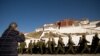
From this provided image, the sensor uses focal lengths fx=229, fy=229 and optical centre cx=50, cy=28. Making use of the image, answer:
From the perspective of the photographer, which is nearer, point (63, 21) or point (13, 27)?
point (13, 27)

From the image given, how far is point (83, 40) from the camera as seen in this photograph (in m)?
15.5

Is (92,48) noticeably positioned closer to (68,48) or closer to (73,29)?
(68,48)

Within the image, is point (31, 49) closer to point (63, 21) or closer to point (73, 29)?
point (73, 29)

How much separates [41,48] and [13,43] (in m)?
A: 14.1

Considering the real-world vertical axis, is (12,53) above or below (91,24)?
below

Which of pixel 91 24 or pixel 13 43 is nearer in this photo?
pixel 13 43

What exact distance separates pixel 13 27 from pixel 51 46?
43.2 ft

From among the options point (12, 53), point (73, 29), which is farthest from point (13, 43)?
point (73, 29)

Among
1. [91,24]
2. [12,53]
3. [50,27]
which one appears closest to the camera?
[12,53]

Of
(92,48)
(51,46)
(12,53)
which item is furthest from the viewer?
(51,46)

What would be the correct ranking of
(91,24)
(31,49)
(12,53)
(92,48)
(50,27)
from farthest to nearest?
(50,27)
(91,24)
(31,49)
(92,48)
(12,53)

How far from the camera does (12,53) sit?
4.23m

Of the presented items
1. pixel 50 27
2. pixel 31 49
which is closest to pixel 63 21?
pixel 50 27

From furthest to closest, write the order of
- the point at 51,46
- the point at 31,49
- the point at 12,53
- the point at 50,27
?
1. the point at 50,27
2. the point at 31,49
3. the point at 51,46
4. the point at 12,53
